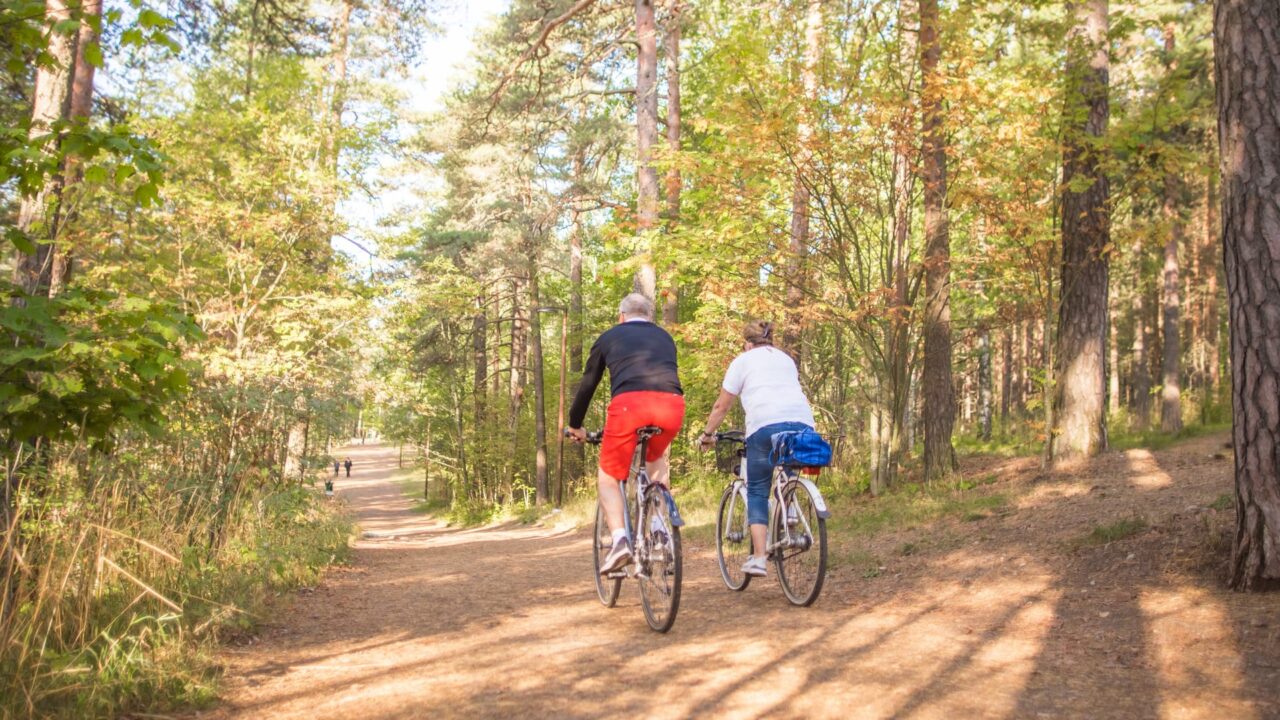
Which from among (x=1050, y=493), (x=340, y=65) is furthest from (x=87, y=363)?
(x=340, y=65)

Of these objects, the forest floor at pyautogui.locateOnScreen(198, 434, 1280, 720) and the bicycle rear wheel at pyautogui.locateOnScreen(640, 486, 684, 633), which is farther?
the bicycle rear wheel at pyautogui.locateOnScreen(640, 486, 684, 633)

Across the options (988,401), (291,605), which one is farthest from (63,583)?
(988,401)

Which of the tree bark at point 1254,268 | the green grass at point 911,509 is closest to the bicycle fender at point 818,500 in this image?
the tree bark at point 1254,268

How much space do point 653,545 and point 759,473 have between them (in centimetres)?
100

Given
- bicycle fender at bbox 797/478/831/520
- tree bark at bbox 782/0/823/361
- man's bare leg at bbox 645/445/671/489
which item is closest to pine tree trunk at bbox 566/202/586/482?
tree bark at bbox 782/0/823/361

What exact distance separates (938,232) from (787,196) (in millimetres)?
2438

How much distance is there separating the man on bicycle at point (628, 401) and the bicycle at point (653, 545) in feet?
0.23

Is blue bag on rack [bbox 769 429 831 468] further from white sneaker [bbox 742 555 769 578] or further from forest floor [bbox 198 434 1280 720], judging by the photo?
forest floor [bbox 198 434 1280 720]

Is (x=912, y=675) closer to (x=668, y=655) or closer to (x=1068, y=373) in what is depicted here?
(x=668, y=655)

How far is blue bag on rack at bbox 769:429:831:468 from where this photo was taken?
592cm

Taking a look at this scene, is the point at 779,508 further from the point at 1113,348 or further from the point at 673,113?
the point at 1113,348

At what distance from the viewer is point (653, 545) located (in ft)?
18.3

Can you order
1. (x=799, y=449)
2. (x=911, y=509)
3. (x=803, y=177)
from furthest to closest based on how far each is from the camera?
1. (x=803, y=177)
2. (x=911, y=509)
3. (x=799, y=449)

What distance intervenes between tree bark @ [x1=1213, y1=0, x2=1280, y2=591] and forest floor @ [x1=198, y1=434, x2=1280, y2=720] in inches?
16.4
